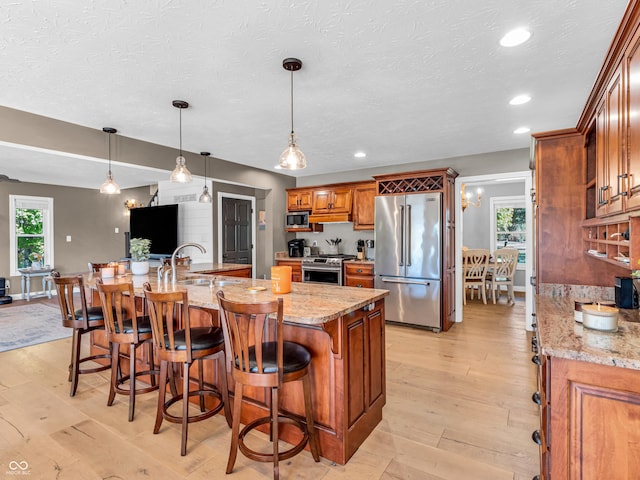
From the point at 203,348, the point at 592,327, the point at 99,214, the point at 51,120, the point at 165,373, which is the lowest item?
the point at 165,373

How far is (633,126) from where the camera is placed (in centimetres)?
145

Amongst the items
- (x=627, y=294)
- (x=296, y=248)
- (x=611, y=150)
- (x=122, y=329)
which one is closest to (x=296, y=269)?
(x=296, y=248)

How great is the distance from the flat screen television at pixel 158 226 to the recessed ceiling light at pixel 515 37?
542 cm

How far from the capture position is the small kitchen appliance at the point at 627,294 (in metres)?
2.10

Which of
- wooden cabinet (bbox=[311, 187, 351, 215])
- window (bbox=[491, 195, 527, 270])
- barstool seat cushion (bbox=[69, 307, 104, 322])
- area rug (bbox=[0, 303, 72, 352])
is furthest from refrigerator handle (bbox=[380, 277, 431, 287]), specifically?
area rug (bbox=[0, 303, 72, 352])

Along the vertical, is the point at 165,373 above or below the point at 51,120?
below

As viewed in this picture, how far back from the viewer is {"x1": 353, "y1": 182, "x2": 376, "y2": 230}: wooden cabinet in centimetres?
561

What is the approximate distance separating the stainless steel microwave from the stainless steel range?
780mm

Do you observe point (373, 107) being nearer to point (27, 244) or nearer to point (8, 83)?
point (8, 83)

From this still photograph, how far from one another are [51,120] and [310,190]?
379 cm

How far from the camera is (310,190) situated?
6.25 metres

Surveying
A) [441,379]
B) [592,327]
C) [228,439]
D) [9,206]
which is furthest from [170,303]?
[9,206]

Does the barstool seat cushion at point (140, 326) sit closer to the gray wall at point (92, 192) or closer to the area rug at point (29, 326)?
the gray wall at point (92, 192)

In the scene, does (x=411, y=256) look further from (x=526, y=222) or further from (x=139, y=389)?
(x=139, y=389)
